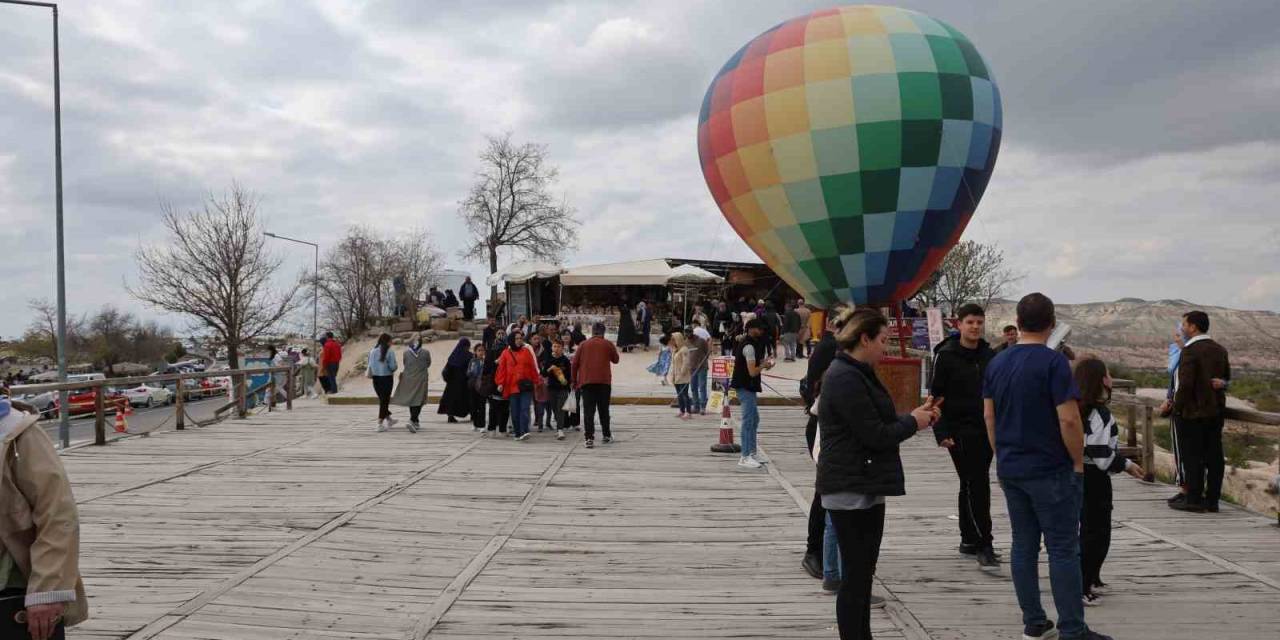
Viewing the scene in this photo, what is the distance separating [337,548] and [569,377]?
6.88 meters

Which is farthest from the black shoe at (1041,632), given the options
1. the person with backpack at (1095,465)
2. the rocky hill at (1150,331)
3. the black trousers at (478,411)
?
the rocky hill at (1150,331)

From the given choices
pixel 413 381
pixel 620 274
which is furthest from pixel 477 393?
pixel 620 274

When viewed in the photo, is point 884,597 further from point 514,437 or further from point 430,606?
point 514,437

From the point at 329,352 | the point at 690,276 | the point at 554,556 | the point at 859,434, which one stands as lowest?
the point at 554,556

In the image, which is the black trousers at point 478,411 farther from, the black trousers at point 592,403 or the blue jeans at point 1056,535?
the blue jeans at point 1056,535

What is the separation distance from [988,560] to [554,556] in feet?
10.0

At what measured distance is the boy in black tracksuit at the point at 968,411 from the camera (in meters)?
5.91

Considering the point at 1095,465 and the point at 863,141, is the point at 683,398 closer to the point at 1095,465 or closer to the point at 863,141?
the point at 863,141

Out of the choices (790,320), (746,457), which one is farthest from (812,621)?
(790,320)

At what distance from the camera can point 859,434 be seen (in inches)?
158

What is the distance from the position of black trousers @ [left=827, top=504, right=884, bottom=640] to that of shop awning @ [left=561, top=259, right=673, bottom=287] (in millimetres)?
25702

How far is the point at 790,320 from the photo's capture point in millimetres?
25234

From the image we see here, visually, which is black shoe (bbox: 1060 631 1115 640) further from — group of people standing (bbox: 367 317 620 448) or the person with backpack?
group of people standing (bbox: 367 317 620 448)

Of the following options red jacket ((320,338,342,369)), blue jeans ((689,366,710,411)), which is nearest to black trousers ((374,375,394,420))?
blue jeans ((689,366,710,411))
